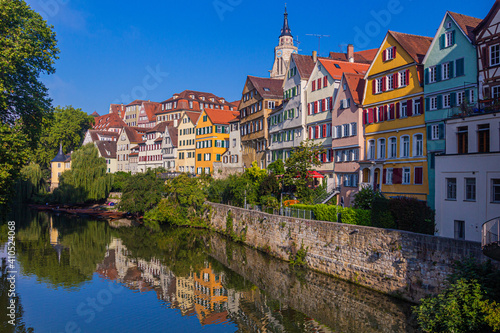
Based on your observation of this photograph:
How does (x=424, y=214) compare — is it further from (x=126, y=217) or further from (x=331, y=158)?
(x=126, y=217)

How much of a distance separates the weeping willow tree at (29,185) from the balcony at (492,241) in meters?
68.8

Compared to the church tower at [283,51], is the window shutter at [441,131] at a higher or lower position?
lower

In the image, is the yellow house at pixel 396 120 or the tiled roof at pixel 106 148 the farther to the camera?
the tiled roof at pixel 106 148

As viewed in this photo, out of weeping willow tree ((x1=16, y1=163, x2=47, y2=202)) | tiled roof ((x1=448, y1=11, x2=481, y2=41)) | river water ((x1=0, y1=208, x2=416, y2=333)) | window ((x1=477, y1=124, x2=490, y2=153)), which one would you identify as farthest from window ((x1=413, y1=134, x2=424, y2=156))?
weeping willow tree ((x1=16, y1=163, x2=47, y2=202))

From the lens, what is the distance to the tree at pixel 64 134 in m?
90.3

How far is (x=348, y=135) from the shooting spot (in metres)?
35.7

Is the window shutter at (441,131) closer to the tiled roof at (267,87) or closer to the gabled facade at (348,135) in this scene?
the gabled facade at (348,135)

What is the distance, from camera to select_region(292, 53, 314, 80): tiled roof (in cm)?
4306

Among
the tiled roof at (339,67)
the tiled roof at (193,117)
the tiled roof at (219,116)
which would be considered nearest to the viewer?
the tiled roof at (339,67)

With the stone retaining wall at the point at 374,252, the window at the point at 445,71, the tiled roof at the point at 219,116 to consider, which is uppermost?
the tiled roof at the point at 219,116

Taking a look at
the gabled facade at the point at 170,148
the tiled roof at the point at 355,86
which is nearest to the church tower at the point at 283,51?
the gabled facade at the point at 170,148

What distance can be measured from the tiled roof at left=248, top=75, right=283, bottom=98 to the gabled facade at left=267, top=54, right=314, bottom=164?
188 inches

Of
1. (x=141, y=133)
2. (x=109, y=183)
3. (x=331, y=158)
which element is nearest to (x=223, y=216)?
(x=331, y=158)

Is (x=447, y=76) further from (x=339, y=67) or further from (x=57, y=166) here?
(x=57, y=166)
